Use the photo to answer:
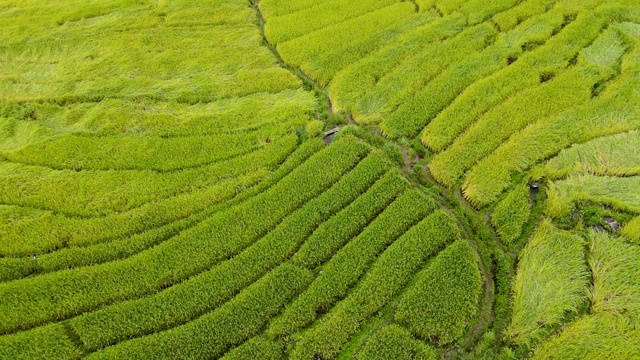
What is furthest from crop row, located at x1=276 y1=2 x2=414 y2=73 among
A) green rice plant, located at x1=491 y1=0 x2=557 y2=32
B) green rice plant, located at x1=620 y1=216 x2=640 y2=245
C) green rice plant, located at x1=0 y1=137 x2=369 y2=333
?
green rice plant, located at x1=620 y1=216 x2=640 y2=245

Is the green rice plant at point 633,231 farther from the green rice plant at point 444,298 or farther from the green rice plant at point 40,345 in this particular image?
the green rice plant at point 40,345

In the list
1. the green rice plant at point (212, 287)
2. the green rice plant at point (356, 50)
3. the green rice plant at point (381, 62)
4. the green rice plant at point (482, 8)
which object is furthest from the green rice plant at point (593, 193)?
the green rice plant at point (482, 8)

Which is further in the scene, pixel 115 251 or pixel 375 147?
pixel 375 147

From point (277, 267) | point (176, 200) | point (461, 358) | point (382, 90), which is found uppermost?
point (382, 90)

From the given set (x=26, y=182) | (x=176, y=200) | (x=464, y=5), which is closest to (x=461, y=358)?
(x=176, y=200)

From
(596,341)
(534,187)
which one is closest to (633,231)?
(534,187)

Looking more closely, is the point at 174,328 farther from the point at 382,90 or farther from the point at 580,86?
the point at 580,86
